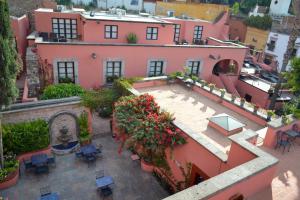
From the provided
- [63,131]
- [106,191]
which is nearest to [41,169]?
[63,131]

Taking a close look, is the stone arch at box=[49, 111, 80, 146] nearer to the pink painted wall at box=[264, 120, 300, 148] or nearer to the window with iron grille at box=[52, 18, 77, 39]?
the window with iron grille at box=[52, 18, 77, 39]

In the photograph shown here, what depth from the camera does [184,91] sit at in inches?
740

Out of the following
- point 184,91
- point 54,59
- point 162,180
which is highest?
point 54,59

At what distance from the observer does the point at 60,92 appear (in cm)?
1697

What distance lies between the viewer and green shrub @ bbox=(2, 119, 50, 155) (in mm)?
13836

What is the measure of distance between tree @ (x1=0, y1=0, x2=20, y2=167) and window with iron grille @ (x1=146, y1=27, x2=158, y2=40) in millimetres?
13701

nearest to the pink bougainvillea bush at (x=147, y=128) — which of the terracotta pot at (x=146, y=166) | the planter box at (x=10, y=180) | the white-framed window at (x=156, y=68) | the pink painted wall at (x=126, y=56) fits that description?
the terracotta pot at (x=146, y=166)

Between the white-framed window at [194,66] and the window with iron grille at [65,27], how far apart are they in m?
11.2

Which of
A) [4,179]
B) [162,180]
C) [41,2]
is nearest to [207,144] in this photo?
[162,180]

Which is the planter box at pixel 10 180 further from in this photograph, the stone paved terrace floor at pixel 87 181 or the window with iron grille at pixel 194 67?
the window with iron grille at pixel 194 67

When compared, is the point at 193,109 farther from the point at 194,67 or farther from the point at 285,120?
the point at 194,67

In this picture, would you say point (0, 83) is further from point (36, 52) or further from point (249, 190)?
point (249, 190)

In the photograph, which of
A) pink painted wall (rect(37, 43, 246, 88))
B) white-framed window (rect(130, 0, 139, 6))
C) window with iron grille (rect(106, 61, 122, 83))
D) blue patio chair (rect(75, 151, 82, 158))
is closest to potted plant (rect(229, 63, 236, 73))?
pink painted wall (rect(37, 43, 246, 88))

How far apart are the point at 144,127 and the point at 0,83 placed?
663cm
